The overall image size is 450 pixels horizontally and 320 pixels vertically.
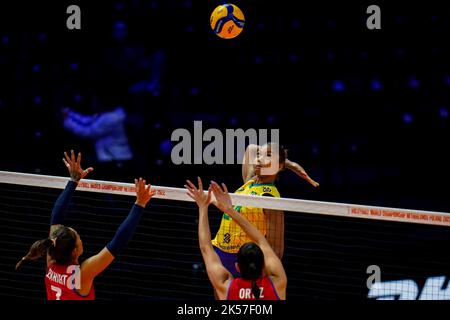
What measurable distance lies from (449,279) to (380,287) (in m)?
0.84

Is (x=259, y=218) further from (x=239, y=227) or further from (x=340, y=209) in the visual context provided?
(x=340, y=209)

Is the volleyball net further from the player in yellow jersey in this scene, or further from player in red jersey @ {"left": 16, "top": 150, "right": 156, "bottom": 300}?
player in red jersey @ {"left": 16, "top": 150, "right": 156, "bottom": 300}

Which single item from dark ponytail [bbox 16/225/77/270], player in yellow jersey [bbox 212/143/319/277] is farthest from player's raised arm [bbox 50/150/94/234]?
A: player in yellow jersey [bbox 212/143/319/277]

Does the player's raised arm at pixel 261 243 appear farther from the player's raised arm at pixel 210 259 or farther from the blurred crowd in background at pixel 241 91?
the blurred crowd in background at pixel 241 91

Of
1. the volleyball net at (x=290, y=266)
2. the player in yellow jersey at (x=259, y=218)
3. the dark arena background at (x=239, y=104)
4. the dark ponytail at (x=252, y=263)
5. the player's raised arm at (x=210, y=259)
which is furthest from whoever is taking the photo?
the dark arena background at (x=239, y=104)

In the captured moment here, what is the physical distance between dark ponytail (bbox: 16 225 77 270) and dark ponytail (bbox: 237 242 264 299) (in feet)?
3.85

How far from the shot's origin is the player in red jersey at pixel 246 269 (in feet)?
16.8

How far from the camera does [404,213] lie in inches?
261

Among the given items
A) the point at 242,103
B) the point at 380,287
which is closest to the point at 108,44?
the point at 242,103

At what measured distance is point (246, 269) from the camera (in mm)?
5105

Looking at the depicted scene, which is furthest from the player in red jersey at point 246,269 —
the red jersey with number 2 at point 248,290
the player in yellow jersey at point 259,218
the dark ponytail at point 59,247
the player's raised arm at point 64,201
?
the player in yellow jersey at point 259,218

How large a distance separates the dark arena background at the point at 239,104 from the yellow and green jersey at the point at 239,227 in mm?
2346

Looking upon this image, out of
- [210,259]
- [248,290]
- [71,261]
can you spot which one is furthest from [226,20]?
[248,290]

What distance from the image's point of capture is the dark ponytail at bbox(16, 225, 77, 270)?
17.4 ft
